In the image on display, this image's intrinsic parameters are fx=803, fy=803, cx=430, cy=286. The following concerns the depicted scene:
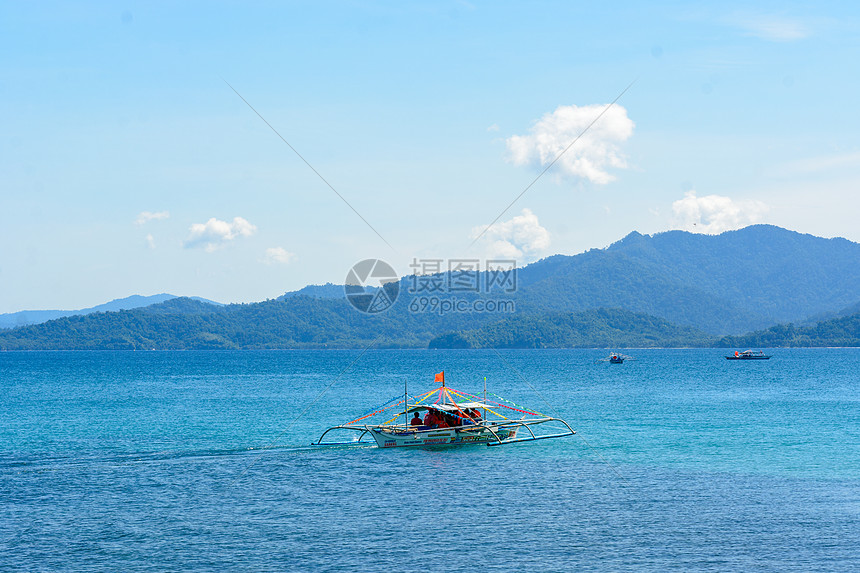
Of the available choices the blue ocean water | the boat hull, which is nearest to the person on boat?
the boat hull

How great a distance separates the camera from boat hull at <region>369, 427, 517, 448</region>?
4722 centimetres

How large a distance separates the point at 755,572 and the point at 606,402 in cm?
5913

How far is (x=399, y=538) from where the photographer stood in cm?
2806

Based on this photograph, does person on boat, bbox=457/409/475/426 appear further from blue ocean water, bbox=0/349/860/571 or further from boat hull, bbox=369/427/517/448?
blue ocean water, bbox=0/349/860/571

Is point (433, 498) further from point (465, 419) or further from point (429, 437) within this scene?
point (465, 419)

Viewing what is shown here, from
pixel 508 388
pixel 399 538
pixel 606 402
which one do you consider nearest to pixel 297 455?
pixel 399 538

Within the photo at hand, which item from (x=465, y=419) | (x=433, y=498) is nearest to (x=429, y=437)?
(x=465, y=419)

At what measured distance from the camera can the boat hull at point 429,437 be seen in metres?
47.2

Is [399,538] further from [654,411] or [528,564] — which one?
[654,411]

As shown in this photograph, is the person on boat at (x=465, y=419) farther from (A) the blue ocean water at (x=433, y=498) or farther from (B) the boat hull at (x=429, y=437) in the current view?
(A) the blue ocean water at (x=433, y=498)

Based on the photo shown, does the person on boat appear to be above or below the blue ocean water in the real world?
above

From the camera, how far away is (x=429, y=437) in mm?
47312

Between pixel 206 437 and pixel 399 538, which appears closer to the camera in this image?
pixel 399 538

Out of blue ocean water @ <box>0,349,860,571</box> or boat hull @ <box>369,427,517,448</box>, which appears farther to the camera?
boat hull @ <box>369,427,517,448</box>
